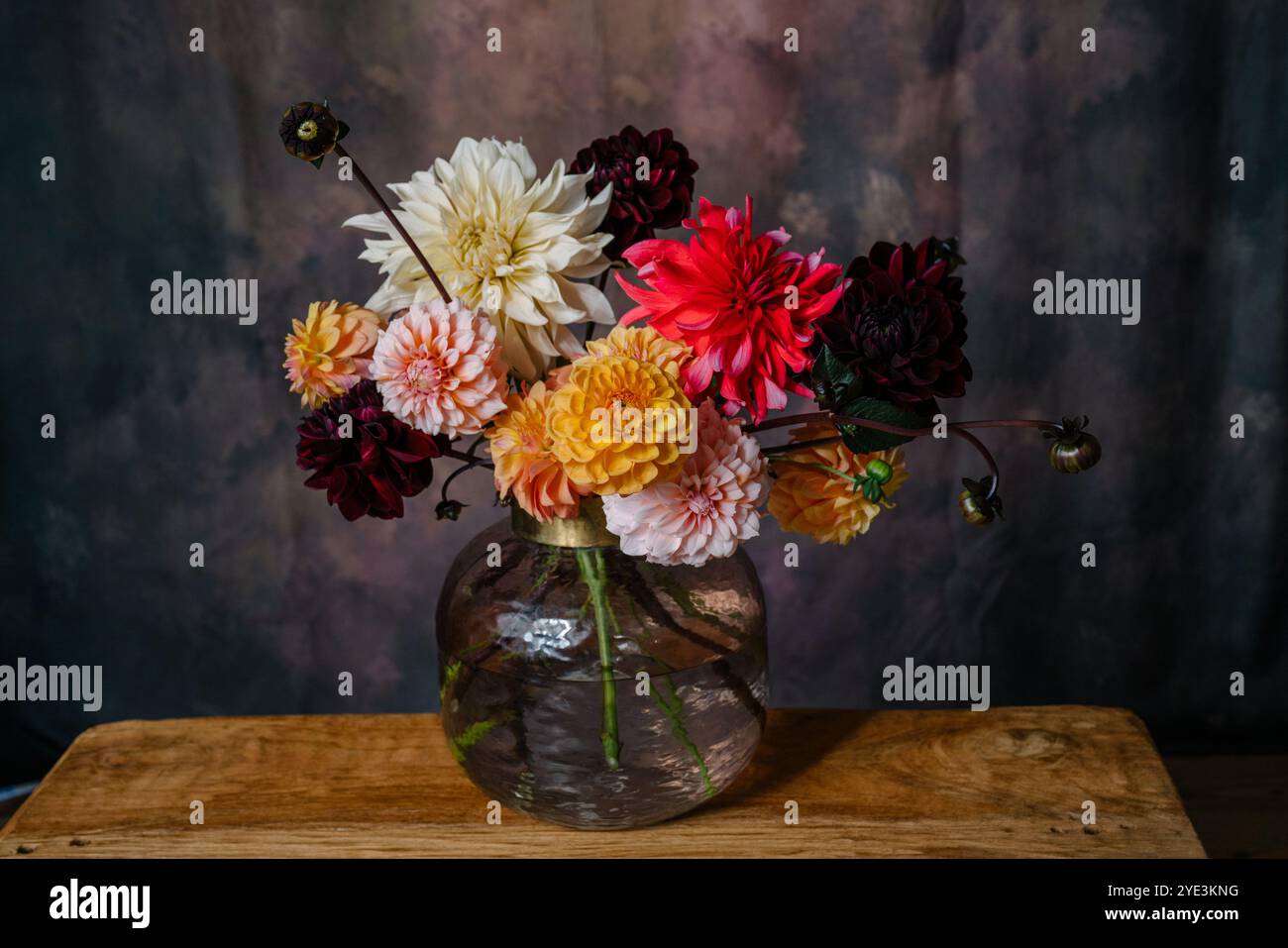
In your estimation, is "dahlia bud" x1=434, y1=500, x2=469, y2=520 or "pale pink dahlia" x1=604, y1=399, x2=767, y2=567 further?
"dahlia bud" x1=434, y1=500, x2=469, y2=520

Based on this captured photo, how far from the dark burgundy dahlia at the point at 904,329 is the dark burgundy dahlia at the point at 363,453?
0.29 metres

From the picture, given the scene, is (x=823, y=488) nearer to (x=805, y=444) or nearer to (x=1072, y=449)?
(x=805, y=444)

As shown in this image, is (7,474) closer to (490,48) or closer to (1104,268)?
(490,48)

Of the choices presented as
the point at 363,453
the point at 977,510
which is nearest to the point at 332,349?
the point at 363,453

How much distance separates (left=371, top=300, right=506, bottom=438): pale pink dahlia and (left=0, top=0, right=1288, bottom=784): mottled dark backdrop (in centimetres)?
93

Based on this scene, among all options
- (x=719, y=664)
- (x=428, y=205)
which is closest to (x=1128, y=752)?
(x=719, y=664)

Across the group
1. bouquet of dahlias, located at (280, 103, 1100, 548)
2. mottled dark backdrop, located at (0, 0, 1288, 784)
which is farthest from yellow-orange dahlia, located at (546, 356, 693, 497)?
mottled dark backdrop, located at (0, 0, 1288, 784)

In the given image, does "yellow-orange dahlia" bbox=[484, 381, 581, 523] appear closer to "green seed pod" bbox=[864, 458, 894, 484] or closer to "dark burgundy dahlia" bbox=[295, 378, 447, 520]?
"dark burgundy dahlia" bbox=[295, 378, 447, 520]

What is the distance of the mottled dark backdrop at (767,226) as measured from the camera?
1.65 m

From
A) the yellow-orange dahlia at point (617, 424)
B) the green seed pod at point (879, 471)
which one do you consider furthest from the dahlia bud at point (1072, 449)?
the yellow-orange dahlia at point (617, 424)

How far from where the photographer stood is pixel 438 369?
805mm

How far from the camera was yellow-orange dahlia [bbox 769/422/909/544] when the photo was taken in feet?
3.14

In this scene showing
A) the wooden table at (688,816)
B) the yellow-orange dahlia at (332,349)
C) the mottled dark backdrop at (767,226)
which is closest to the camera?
the yellow-orange dahlia at (332,349)

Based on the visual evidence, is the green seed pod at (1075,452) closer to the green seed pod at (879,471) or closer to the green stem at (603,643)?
the green seed pod at (879,471)
